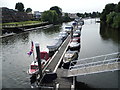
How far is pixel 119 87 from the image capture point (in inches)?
685

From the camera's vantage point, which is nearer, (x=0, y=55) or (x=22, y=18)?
(x=0, y=55)

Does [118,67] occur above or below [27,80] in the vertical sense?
above

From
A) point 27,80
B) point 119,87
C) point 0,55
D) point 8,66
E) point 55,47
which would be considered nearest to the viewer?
point 119,87

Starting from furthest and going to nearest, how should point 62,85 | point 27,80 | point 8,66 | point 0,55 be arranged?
point 0,55, point 8,66, point 27,80, point 62,85

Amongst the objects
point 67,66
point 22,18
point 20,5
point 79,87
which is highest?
point 20,5

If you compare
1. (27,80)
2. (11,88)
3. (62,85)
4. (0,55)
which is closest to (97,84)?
(62,85)

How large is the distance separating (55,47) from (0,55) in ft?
38.0

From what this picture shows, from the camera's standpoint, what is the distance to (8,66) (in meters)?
24.4

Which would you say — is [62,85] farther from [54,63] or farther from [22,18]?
[22,18]

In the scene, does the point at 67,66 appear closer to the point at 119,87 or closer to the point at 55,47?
the point at 119,87

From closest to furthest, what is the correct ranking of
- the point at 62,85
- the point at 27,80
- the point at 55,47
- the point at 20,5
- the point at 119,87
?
1. the point at 62,85
2. the point at 119,87
3. the point at 27,80
4. the point at 55,47
5. the point at 20,5

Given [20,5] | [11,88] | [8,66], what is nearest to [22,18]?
[20,5]

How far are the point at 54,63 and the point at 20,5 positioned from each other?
137m

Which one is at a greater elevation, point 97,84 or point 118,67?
point 118,67
